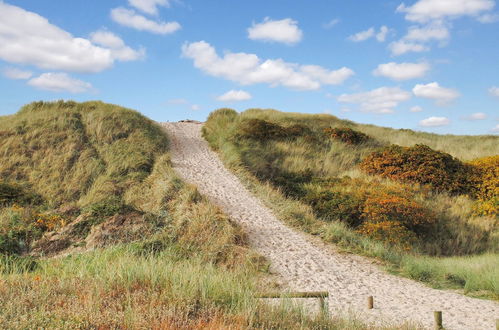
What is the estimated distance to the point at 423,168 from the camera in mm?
19328

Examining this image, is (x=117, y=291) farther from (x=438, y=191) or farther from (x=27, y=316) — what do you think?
(x=438, y=191)

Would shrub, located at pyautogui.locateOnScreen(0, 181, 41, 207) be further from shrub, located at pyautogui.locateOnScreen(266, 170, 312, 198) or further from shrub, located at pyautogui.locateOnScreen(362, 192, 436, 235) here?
shrub, located at pyautogui.locateOnScreen(362, 192, 436, 235)

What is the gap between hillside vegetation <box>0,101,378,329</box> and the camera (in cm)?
457

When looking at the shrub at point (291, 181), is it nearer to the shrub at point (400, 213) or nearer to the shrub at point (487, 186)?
the shrub at point (400, 213)

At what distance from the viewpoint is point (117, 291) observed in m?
5.12

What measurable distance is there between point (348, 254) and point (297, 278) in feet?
9.20

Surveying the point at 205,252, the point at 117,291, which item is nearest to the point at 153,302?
the point at 117,291

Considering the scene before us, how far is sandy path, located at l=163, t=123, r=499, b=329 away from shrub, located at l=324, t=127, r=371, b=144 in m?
11.4

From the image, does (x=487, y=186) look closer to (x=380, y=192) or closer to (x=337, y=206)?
(x=380, y=192)

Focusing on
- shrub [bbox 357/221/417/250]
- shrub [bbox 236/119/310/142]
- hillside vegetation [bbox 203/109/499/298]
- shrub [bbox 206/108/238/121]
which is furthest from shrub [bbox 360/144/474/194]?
shrub [bbox 206/108/238/121]

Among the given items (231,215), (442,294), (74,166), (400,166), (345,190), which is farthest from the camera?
(400,166)

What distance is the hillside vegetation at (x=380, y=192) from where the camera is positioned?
11.9 meters

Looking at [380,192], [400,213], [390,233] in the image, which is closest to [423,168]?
[380,192]

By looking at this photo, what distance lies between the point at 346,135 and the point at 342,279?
1710cm
